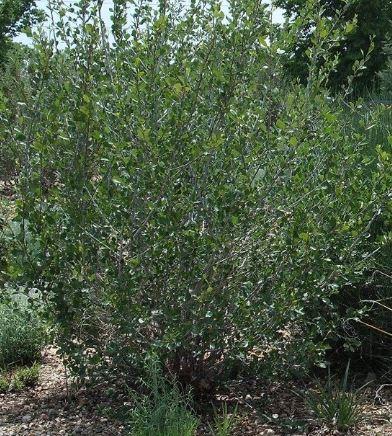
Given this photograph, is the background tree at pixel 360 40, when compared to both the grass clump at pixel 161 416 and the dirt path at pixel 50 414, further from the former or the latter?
the grass clump at pixel 161 416

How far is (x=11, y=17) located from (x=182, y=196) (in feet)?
61.6

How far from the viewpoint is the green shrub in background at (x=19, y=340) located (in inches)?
184

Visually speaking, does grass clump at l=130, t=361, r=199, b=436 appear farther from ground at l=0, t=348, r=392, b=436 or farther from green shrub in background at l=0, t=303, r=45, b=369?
green shrub in background at l=0, t=303, r=45, b=369

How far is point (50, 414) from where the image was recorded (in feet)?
13.1

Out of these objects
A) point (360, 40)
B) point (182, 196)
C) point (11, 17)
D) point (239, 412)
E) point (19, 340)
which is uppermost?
point (11, 17)

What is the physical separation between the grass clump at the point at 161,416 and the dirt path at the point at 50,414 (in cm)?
33

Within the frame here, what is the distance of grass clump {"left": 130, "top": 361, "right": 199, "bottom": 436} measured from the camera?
10.7 feet

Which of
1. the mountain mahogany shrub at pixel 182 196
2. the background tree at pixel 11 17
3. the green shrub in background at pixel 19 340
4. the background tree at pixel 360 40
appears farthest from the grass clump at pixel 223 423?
the background tree at pixel 11 17

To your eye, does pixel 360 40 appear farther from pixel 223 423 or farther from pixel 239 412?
pixel 223 423

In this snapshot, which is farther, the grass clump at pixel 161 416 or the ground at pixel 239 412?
the ground at pixel 239 412

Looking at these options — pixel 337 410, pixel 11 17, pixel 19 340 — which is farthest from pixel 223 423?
pixel 11 17

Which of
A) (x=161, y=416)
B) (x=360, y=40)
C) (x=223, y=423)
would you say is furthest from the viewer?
(x=360, y=40)

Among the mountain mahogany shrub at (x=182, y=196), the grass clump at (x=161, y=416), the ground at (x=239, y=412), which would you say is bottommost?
the ground at (x=239, y=412)

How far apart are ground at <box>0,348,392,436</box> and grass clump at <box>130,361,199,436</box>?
316 millimetres
